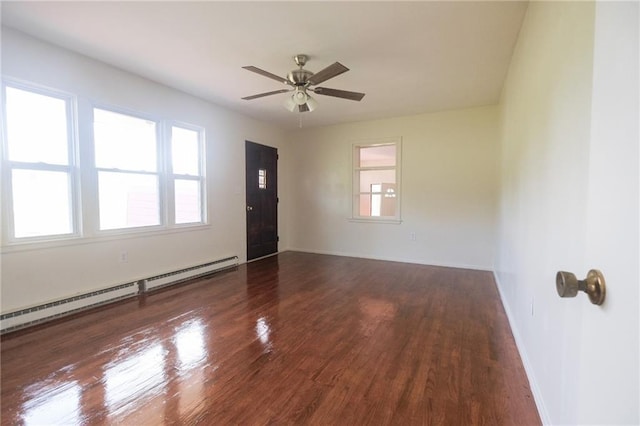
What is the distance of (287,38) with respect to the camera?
266 cm

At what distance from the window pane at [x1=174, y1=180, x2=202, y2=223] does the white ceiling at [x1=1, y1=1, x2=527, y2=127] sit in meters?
1.33

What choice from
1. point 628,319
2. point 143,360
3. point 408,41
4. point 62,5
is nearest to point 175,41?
point 62,5

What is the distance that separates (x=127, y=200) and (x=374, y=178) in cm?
405

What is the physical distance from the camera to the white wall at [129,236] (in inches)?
105

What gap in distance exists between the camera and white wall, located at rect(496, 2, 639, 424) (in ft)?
1.82

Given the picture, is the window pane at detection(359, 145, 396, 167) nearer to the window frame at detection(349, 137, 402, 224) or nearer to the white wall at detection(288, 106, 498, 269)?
the window frame at detection(349, 137, 402, 224)

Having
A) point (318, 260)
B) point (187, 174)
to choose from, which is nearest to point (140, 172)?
point (187, 174)

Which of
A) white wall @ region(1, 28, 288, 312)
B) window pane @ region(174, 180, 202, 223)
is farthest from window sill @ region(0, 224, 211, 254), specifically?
window pane @ region(174, 180, 202, 223)

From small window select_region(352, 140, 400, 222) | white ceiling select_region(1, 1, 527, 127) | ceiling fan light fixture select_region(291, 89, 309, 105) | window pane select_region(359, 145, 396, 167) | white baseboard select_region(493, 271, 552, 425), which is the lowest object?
white baseboard select_region(493, 271, 552, 425)

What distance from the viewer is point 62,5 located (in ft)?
7.38

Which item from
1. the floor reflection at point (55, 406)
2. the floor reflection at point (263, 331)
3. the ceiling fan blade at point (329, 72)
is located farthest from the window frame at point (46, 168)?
the ceiling fan blade at point (329, 72)

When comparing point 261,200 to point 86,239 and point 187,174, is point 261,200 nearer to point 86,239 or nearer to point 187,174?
point 187,174

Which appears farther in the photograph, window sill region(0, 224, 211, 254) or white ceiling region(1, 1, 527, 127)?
window sill region(0, 224, 211, 254)

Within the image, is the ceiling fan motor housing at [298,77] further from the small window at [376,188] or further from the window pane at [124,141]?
the small window at [376,188]
